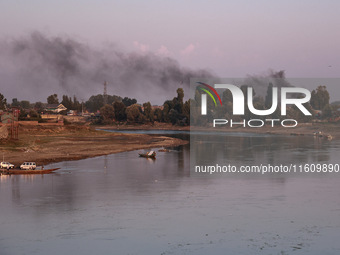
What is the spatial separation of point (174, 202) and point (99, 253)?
22823mm

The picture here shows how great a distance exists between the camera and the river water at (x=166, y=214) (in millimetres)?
52500

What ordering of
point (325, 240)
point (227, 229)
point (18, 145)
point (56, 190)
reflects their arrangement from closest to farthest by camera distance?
point (325, 240) < point (227, 229) < point (56, 190) < point (18, 145)

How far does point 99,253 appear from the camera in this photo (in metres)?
49.8

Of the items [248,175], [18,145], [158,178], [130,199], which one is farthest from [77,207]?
[18,145]

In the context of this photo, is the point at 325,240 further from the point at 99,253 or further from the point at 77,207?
the point at 77,207

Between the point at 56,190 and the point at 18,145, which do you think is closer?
the point at 56,190

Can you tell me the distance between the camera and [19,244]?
170 ft

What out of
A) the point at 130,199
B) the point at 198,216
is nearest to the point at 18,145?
the point at 130,199

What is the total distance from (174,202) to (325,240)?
23.1m

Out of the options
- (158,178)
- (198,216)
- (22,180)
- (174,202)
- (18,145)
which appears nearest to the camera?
(198,216)

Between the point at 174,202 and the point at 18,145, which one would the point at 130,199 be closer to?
the point at 174,202

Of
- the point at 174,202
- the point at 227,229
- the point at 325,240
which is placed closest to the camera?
the point at 325,240

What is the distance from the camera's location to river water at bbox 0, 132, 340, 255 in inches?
2067

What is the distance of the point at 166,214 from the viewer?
64500mm
